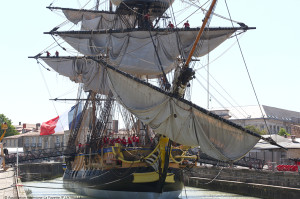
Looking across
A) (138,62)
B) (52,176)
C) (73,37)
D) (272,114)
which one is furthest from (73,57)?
(272,114)

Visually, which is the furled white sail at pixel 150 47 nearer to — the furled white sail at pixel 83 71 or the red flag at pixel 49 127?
the furled white sail at pixel 83 71

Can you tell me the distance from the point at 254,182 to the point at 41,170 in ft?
94.9

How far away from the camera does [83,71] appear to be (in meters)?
36.5

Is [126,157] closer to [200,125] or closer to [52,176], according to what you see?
[200,125]

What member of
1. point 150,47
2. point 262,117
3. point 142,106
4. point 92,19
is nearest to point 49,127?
point 92,19

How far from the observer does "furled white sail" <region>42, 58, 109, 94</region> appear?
3325cm

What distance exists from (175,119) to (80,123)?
70.2 ft

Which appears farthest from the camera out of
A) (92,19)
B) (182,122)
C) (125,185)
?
(92,19)

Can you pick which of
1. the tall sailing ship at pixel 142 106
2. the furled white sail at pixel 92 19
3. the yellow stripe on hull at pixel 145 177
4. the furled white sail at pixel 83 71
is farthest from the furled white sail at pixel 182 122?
the furled white sail at pixel 92 19

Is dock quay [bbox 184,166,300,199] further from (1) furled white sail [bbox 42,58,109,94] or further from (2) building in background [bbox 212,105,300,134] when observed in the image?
(2) building in background [bbox 212,105,300,134]

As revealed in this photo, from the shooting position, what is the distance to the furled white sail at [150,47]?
2928cm

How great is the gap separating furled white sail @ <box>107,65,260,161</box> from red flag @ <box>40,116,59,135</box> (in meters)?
23.0

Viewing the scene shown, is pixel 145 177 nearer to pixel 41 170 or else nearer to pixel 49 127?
pixel 49 127

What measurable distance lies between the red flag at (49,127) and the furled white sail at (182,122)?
22996mm
